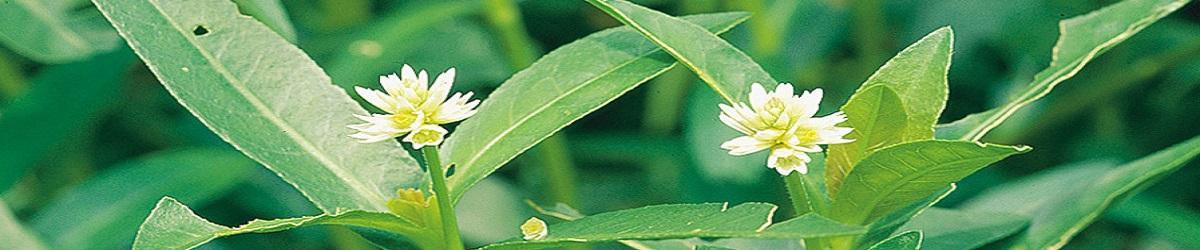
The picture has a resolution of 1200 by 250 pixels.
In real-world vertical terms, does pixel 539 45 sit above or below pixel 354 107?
above

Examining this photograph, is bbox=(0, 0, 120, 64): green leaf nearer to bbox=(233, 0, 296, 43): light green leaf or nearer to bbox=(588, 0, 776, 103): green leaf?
bbox=(233, 0, 296, 43): light green leaf

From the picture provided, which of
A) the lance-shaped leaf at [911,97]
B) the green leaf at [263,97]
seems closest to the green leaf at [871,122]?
Result: the lance-shaped leaf at [911,97]

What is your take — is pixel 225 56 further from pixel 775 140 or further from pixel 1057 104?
pixel 1057 104

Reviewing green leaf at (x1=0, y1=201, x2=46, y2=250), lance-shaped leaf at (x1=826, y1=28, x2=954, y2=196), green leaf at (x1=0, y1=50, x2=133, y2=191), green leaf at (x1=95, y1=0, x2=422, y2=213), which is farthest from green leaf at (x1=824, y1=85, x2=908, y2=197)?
green leaf at (x1=0, y1=50, x2=133, y2=191)

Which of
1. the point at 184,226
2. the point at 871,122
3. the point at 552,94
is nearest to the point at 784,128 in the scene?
the point at 871,122

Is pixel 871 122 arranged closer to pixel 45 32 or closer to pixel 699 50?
pixel 699 50

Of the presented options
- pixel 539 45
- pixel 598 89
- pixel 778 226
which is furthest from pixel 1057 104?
pixel 778 226

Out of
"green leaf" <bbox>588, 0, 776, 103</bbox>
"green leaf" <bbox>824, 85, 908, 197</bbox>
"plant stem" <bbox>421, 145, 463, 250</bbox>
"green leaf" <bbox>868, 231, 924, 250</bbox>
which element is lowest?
"green leaf" <bbox>868, 231, 924, 250</bbox>
